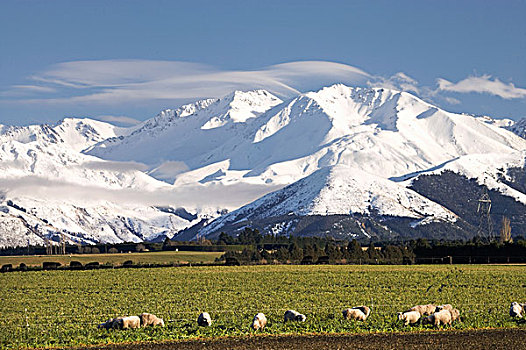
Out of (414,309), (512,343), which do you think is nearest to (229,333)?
(414,309)

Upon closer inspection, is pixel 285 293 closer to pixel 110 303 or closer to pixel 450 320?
pixel 110 303

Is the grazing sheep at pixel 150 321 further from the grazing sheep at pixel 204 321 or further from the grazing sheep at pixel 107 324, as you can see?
the grazing sheep at pixel 204 321

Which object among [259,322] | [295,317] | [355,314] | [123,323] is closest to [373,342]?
[355,314]

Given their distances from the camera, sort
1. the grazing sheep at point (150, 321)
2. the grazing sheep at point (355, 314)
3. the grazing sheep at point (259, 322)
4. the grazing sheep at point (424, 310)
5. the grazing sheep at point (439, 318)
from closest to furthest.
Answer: the grazing sheep at point (259, 322) < the grazing sheep at point (439, 318) < the grazing sheep at point (150, 321) < the grazing sheep at point (355, 314) < the grazing sheep at point (424, 310)

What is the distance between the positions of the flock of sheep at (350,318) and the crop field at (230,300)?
0.83 metres

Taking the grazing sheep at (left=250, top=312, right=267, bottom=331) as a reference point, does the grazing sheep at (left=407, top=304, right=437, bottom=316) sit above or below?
above

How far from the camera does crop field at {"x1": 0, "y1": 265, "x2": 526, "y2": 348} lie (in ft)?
212

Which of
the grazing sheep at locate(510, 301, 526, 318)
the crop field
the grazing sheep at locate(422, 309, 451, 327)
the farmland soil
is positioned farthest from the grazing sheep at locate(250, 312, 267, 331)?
the grazing sheep at locate(510, 301, 526, 318)

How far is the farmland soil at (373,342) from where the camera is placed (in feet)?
189

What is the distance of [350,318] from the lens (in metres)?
68.6

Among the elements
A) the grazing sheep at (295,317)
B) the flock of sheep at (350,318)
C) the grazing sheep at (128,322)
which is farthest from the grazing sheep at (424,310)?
the grazing sheep at (128,322)

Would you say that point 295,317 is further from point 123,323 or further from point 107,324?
point 107,324

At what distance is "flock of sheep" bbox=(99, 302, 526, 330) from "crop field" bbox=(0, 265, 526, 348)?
2.71 feet

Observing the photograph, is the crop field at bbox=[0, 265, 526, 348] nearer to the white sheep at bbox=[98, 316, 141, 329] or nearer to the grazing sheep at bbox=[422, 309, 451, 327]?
the grazing sheep at bbox=[422, 309, 451, 327]
